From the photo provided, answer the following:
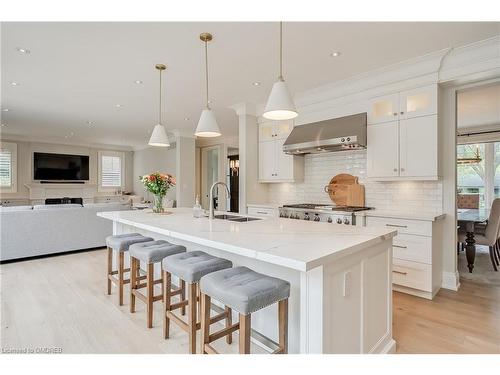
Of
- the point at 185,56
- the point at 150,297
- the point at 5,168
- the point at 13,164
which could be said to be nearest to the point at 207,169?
the point at 13,164

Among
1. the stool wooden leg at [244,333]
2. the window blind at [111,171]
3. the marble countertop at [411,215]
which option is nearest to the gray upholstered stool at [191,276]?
the stool wooden leg at [244,333]

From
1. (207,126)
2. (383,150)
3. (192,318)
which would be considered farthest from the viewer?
(383,150)

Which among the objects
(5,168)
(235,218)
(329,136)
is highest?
(329,136)

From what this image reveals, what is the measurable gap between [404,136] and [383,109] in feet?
1.49

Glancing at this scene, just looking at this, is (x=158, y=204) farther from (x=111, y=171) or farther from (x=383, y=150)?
(x=111, y=171)

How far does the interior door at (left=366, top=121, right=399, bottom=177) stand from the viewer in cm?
337

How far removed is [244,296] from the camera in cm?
145

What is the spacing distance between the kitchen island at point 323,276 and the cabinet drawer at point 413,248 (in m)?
1.35

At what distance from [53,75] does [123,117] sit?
7.32 ft

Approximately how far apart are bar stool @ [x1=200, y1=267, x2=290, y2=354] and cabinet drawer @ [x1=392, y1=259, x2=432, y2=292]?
76.7 inches

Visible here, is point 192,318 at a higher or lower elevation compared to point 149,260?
lower

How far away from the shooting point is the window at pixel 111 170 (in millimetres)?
9094

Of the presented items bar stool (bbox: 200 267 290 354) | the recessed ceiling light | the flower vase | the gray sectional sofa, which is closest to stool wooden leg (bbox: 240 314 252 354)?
bar stool (bbox: 200 267 290 354)

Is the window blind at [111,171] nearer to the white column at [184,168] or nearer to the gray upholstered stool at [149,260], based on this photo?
the white column at [184,168]
